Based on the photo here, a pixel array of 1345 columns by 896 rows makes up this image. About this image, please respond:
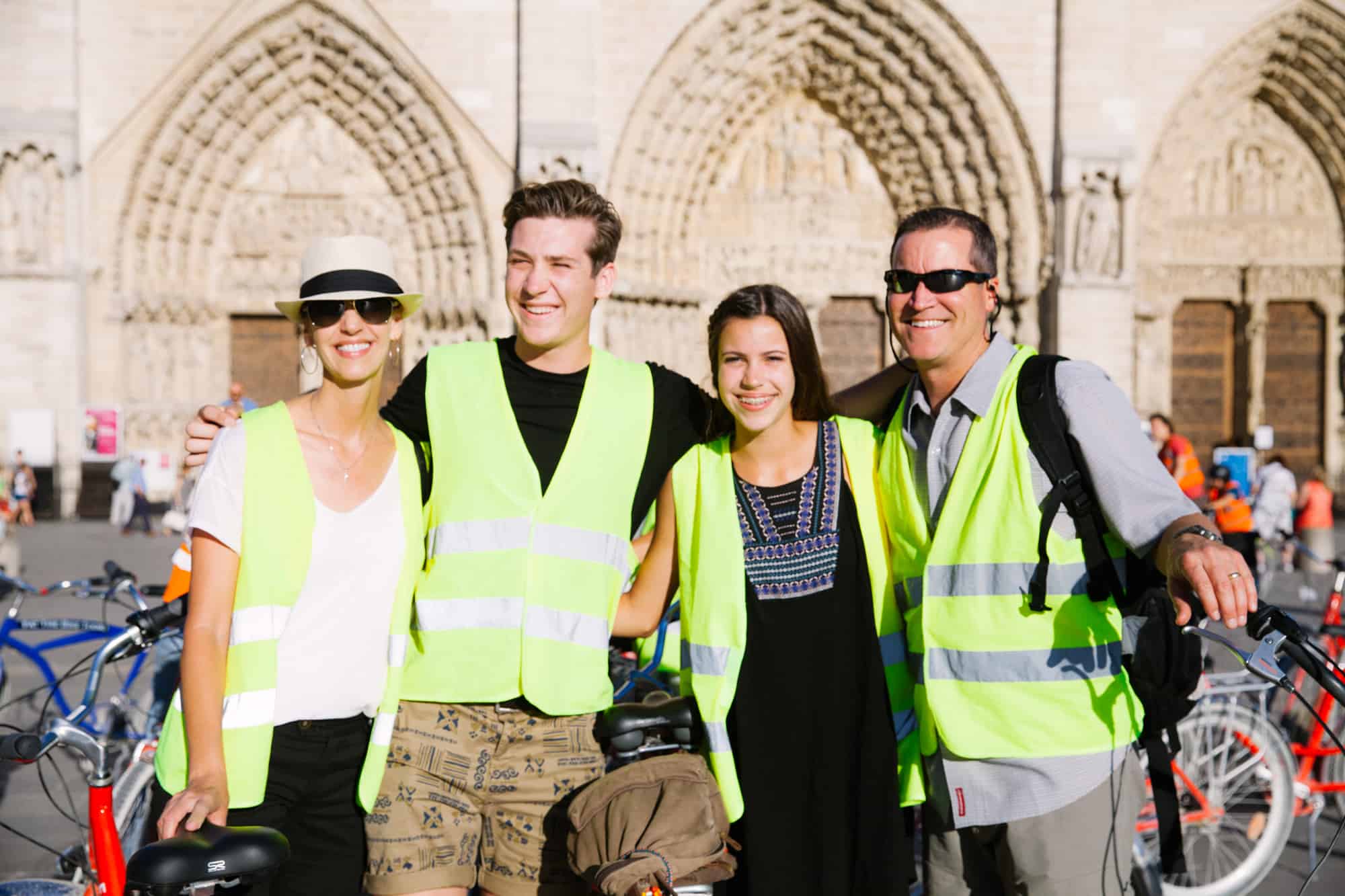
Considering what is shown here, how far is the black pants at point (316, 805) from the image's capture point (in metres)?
2.11

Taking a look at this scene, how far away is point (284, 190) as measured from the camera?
1521 centimetres

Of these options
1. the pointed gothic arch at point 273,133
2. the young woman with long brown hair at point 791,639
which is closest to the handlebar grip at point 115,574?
the young woman with long brown hair at point 791,639

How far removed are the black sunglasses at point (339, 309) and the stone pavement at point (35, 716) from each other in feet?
9.44

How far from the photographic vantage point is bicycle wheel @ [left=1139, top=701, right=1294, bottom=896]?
3795 millimetres

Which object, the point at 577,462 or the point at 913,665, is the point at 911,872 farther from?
the point at 577,462

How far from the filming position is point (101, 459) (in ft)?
45.8

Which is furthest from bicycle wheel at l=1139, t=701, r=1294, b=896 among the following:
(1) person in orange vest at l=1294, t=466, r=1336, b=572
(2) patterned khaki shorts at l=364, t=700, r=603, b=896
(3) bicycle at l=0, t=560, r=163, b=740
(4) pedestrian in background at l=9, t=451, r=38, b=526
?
(4) pedestrian in background at l=9, t=451, r=38, b=526

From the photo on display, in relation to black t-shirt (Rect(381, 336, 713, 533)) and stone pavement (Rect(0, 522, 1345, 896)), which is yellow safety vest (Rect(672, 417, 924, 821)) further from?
stone pavement (Rect(0, 522, 1345, 896))

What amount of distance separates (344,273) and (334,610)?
64 cm

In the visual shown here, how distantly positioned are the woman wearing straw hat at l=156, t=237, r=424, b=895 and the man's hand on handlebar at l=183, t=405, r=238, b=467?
0.19m

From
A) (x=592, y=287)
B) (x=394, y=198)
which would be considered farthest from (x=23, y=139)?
(x=592, y=287)

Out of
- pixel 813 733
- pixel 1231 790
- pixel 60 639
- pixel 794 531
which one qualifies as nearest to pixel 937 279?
pixel 794 531

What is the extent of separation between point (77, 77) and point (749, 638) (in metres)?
14.5

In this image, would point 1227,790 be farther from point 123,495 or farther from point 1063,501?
point 123,495
